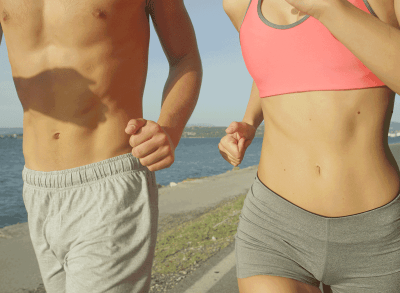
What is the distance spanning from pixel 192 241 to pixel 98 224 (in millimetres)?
3665

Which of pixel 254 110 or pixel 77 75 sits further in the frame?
pixel 254 110

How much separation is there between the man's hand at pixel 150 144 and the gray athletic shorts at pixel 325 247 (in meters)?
0.50

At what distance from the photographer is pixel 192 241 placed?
5.15 m

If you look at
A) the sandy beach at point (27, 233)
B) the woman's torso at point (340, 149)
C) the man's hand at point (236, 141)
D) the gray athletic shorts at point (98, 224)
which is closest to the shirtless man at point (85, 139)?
the gray athletic shorts at point (98, 224)

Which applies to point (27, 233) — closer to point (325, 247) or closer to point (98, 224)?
point (98, 224)

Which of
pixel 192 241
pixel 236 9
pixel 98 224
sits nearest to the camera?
pixel 98 224

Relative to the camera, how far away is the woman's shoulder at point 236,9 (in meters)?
1.86

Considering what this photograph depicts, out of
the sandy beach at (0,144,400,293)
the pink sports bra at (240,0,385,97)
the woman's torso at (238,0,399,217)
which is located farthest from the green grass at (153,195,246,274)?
the pink sports bra at (240,0,385,97)

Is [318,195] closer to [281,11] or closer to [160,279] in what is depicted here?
[281,11]

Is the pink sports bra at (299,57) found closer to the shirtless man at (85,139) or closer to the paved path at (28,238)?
the shirtless man at (85,139)

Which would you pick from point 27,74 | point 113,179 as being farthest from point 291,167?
point 27,74

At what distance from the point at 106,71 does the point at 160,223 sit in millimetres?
5212

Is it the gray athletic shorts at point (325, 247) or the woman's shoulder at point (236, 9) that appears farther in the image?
the woman's shoulder at point (236, 9)

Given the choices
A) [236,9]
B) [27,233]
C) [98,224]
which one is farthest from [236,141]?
[27,233]
